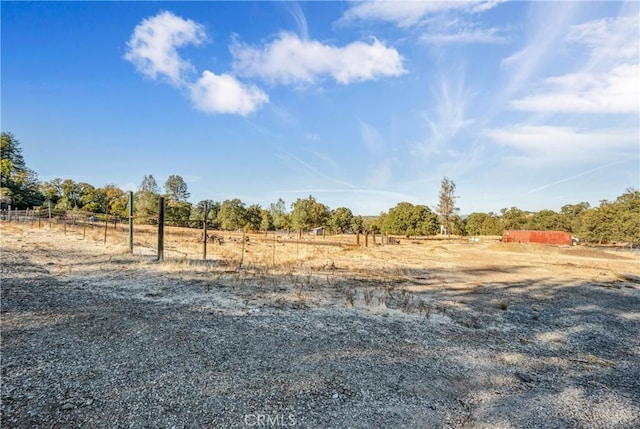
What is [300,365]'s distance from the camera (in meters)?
4.50

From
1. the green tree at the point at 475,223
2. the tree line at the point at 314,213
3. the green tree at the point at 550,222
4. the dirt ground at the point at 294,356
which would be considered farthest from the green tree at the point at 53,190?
the green tree at the point at 550,222

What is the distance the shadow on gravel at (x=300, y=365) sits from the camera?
3.37 m

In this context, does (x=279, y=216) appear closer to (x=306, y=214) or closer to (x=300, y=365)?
(x=306, y=214)

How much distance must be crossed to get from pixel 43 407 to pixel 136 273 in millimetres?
7523

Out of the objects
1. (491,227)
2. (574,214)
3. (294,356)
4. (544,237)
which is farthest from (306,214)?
(574,214)

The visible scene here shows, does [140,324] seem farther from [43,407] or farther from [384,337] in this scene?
[384,337]

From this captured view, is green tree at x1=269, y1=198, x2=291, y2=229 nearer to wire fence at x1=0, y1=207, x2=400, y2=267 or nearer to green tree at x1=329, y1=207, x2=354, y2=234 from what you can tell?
green tree at x1=329, y1=207, x2=354, y2=234

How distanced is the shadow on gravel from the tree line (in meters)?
36.9

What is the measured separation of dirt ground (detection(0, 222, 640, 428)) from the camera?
3.41 metres

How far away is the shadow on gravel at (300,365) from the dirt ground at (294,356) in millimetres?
24

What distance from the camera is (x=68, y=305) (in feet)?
20.7

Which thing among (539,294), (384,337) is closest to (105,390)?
(384,337)

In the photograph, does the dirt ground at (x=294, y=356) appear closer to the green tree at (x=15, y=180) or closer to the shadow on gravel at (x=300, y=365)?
the shadow on gravel at (x=300, y=365)

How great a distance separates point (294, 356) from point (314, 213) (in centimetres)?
5695
